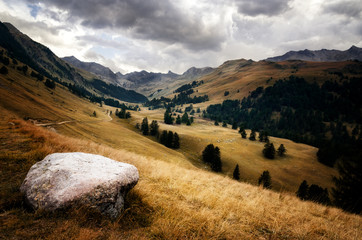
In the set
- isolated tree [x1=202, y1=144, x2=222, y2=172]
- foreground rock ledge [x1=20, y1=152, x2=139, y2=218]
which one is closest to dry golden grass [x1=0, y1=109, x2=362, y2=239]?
foreground rock ledge [x1=20, y1=152, x2=139, y2=218]

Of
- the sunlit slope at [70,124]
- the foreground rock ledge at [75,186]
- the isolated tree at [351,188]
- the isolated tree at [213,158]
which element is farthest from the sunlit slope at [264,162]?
the foreground rock ledge at [75,186]

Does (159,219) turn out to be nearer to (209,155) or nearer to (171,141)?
(209,155)

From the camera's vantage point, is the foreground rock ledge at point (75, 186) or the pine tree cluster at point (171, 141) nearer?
the foreground rock ledge at point (75, 186)

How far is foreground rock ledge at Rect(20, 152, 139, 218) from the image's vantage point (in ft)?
12.4

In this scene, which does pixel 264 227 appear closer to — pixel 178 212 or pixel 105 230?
pixel 178 212

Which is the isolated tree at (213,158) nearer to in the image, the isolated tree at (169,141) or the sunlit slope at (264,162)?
the sunlit slope at (264,162)

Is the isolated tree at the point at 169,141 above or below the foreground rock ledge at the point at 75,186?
below

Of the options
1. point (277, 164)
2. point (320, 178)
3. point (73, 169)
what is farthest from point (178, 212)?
point (320, 178)

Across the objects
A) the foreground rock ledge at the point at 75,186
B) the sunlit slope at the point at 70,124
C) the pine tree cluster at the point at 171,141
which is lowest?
the pine tree cluster at the point at 171,141

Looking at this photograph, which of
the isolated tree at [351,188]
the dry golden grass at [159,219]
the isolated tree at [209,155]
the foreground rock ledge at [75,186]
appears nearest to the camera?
the dry golden grass at [159,219]

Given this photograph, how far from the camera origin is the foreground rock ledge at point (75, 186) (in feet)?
12.4

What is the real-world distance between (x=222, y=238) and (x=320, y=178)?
91794 mm

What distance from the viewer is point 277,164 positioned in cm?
7294

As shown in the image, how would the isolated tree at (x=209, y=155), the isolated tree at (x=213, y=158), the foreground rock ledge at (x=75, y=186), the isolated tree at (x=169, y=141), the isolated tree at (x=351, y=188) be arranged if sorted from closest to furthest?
the foreground rock ledge at (x=75, y=186)
the isolated tree at (x=351, y=188)
the isolated tree at (x=213, y=158)
the isolated tree at (x=209, y=155)
the isolated tree at (x=169, y=141)
